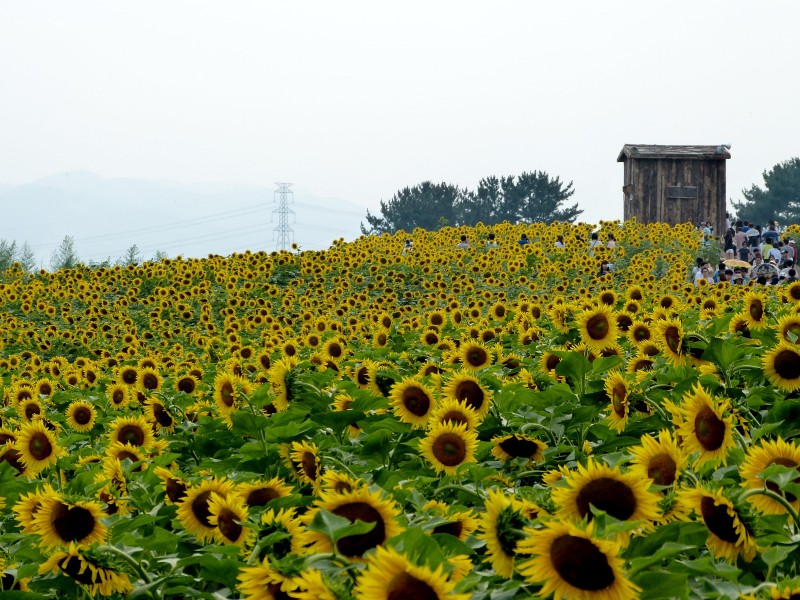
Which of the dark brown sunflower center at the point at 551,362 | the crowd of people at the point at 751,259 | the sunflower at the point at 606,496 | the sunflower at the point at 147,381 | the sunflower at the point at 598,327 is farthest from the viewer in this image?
the crowd of people at the point at 751,259

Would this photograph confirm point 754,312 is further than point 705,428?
Yes

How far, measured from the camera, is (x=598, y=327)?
5641mm

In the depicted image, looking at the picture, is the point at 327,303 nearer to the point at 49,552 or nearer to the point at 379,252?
the point at 379,252

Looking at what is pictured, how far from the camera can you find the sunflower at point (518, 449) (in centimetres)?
418

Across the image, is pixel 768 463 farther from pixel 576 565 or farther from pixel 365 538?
pixel 365 538

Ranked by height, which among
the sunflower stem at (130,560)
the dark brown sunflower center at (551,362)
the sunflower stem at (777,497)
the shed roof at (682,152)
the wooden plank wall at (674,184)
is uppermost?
the shed roof at (682,152)

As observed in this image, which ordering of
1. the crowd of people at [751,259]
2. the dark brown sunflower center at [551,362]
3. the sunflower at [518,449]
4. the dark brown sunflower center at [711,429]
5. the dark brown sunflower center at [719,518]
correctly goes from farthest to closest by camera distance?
1. the crowd of people at [751,259]
2. the dark brown sunflower center at [551,362]
3. the sunflower at [518,449]
4. the dark brown sunflower center at [711,429]
5. the dark brown sunflower center at [719,518]

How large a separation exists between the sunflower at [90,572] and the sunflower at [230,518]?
0.34 metres

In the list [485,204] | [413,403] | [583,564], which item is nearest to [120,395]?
[413,403]

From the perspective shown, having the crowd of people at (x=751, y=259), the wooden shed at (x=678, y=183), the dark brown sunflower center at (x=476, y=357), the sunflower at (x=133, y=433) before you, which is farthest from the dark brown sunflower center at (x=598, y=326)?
the wooden shed at (x=678, y=183)

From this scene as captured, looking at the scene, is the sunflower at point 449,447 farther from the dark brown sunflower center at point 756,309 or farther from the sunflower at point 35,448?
the dark brown sunflower center at point 756,309

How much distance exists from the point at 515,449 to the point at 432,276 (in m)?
19.4

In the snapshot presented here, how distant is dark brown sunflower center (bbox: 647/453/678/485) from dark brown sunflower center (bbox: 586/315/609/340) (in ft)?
9.37

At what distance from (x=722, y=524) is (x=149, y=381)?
5725 mm
